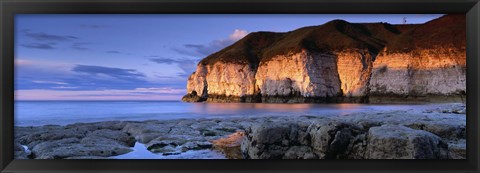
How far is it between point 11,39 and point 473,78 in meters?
4.20

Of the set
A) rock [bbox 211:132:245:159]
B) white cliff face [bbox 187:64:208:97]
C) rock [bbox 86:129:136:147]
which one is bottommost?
rock [bbox 211:132:245:159]

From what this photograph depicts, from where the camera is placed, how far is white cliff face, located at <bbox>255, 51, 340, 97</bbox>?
1013cm

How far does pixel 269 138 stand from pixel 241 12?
5.23 feet

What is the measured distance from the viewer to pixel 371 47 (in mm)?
9492

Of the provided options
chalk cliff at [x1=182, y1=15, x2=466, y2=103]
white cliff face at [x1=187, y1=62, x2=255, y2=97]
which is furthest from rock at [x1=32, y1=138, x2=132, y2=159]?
white cliff face at [x1=187, y1=62, x2=255, y2=97]

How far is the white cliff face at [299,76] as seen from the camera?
10.1 metres

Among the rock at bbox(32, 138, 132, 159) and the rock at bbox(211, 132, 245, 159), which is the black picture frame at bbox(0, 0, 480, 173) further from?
the rock at bbox(211, 132, 245, 159)

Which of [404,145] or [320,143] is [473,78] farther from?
[320,143]

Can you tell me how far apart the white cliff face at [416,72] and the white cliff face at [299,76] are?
4.91 feet

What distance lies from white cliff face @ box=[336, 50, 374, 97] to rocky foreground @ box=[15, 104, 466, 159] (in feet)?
14.3

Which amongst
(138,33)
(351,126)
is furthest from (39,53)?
(351,126)

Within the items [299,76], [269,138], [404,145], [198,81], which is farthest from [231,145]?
[299,76]

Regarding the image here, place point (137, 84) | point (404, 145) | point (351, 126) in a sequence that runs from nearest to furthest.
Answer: point (404, 145)
point (351, 126)
point (137, 84)

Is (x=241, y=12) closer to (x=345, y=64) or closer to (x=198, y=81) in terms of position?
(x=198, y=81)
